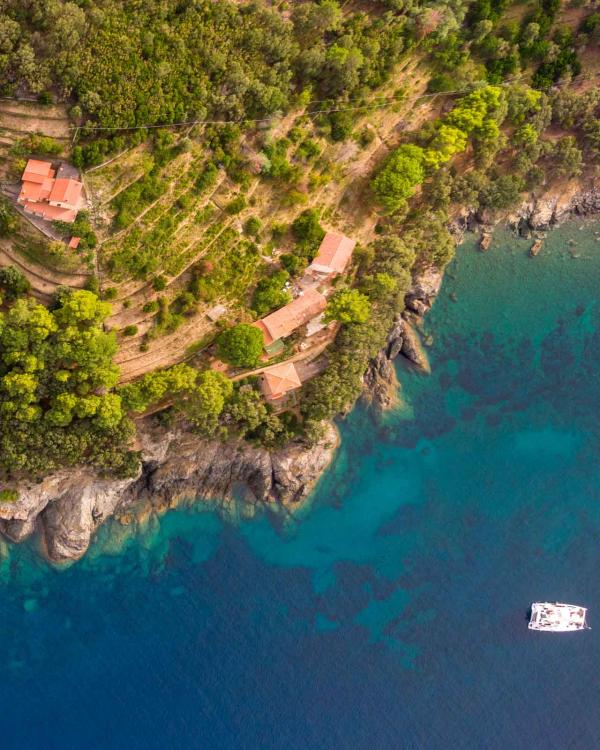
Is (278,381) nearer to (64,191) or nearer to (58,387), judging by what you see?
(58,387)

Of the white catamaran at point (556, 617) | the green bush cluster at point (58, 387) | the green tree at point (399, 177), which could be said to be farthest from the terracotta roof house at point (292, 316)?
the white catamaran at point (556, 617)

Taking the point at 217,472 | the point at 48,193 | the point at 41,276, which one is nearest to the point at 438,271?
the point at 217,472

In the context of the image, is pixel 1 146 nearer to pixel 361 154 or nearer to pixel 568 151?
pixel 361 154

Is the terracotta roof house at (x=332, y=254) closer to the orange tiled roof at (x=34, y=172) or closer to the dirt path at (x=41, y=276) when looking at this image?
the dirt path at (x=41, y=276)

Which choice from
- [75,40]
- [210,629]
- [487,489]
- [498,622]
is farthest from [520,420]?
[75,40]

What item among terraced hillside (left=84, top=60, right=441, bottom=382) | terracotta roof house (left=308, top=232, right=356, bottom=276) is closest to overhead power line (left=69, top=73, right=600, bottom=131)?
terraced hillside (left=84, top=60, right=441, bottom=382)
